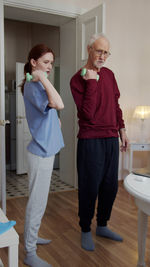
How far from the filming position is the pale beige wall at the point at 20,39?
5.87 meters

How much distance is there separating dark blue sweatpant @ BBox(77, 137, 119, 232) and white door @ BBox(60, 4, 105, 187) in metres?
1.73

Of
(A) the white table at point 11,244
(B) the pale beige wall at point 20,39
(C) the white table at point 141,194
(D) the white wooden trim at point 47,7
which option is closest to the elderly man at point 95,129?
(C) the white table at point 141,194

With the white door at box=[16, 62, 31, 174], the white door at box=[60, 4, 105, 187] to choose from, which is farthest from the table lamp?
the white door at box=[16, 62, 31, 174]

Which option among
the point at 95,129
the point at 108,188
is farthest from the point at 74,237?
the point at 95,129

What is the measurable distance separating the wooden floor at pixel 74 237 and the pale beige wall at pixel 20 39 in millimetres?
3090

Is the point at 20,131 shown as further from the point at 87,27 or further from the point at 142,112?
the point at 87,27

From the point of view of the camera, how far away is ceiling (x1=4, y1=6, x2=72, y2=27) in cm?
387

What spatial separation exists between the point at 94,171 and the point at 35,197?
0.54m

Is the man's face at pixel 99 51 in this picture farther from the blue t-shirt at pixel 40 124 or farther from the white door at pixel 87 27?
the white door at pixel 87 27

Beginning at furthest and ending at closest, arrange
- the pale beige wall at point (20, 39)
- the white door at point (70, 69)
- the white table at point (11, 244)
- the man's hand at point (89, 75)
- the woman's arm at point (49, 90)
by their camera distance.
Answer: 1. the pale beige wall at point (20, 39)
2. the white door at point (70, 69)
3. the man's hand at point (89, 75)
4. the woman's arm at point (49, 90)
5. the white table at point (11, 244)

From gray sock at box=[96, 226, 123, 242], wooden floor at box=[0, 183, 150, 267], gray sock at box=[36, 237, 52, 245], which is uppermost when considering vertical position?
gray sock at box=[96, 226, 123, 242]

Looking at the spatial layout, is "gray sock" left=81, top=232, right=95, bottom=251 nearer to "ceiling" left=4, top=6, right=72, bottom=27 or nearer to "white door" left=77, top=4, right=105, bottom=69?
"white door" left=77, top=4, right=105, bottom=69

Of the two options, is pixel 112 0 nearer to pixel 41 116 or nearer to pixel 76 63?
pixel 76 63

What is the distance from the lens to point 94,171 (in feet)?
7.75
